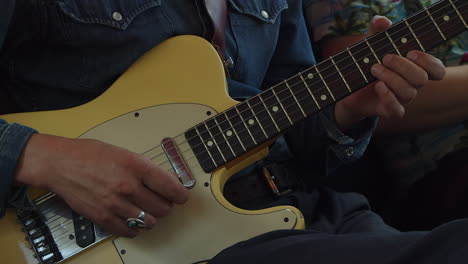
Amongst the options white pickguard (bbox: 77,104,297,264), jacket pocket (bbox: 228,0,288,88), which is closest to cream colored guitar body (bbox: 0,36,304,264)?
white pickguard (bbox: 77,104,297,264)

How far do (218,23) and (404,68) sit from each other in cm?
33

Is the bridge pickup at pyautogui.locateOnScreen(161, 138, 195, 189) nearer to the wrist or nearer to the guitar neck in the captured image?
the guitar neck

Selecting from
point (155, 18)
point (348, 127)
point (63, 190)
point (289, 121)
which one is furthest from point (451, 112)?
point (63, 190)

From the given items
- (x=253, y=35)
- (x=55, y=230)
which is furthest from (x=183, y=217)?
(x=253, y=35)

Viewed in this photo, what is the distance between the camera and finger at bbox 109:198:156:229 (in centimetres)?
65

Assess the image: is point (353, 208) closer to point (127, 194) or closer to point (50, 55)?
point (127, 194)

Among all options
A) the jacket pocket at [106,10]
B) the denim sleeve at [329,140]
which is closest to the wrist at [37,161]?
the jacket pocket at [106,10]

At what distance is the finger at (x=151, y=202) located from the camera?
2.16 ft

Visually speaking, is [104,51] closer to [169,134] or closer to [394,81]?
[169,134]

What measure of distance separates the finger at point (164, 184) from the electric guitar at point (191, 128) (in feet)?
0.16

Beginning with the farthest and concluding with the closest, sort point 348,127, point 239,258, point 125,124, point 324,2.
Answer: point 324,2 < point 348,127 < point 125,124 < point 239,258

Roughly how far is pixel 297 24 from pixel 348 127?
10.0 inches

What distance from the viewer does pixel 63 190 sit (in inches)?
26.1

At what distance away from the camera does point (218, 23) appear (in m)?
0.86
